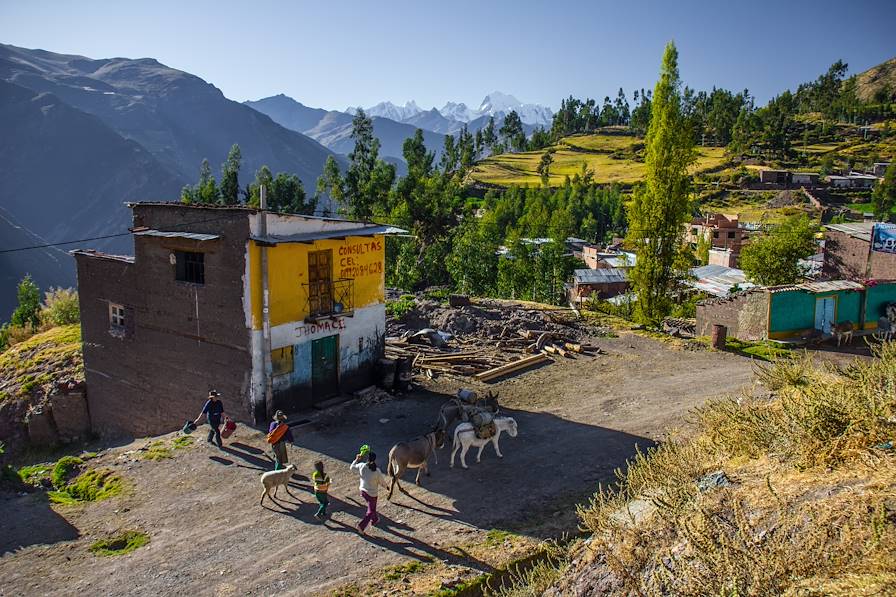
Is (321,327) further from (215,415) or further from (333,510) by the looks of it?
(333,510)

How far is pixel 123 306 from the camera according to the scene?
19.8m

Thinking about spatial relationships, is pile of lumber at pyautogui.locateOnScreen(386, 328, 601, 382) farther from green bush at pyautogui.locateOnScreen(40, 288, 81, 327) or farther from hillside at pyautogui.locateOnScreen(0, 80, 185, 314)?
hillside at pyautogui.locateOnScreen(0, 80, 185, 314)

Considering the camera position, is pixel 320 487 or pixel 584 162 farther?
pixel 584 162

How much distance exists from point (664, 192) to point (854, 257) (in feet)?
67.1

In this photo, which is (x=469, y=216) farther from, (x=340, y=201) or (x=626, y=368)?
(x=626, y=368)

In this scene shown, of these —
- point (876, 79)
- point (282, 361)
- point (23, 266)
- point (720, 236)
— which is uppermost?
point (876, 79)

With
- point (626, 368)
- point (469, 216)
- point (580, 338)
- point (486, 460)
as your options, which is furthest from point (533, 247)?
point (486, 460)

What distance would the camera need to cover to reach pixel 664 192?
26.2 m

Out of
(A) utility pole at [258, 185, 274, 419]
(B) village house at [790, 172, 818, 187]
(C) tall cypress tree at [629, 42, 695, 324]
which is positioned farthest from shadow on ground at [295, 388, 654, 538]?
(B) village house at [790, 172, 818, 187]

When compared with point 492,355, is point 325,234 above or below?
above

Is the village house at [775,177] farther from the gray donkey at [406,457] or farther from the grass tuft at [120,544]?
the grass tuft at [120,544]

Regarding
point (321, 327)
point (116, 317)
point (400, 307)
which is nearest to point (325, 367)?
point (321, 327)

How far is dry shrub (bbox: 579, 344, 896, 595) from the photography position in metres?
5.18

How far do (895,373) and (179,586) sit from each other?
10.5 m
